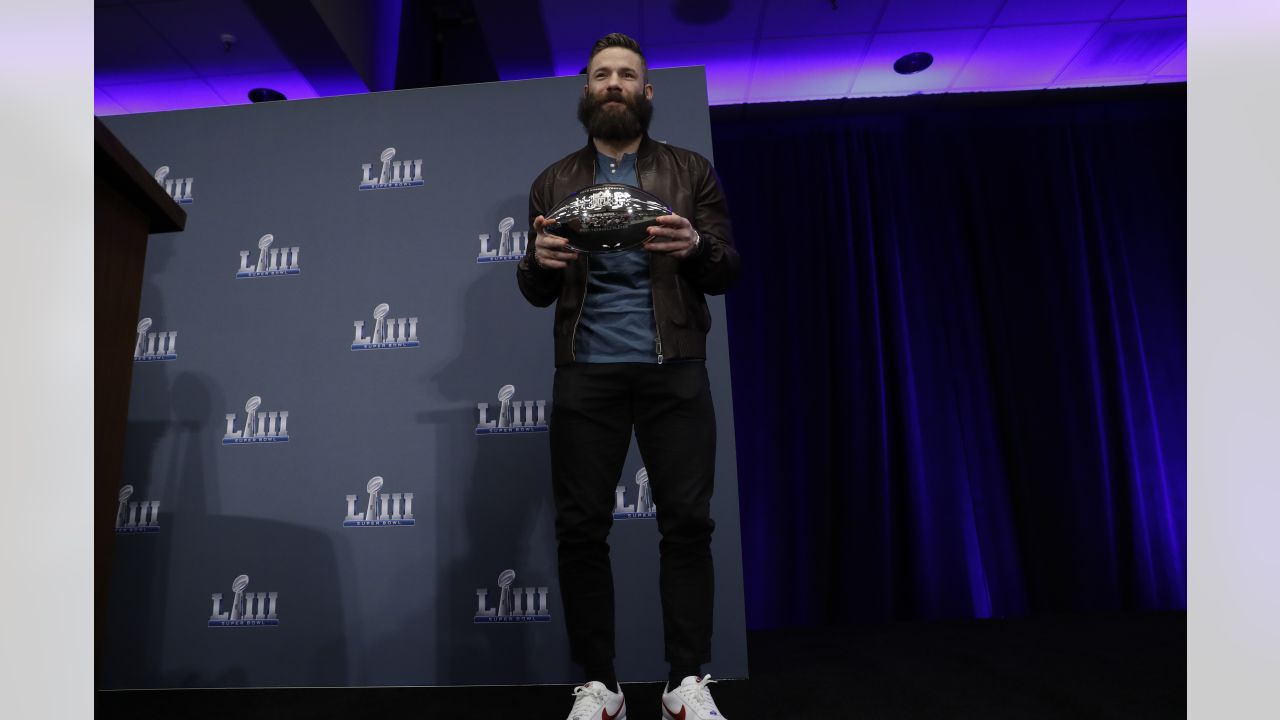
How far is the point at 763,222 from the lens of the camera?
374 centimetres

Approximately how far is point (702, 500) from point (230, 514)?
1.62m

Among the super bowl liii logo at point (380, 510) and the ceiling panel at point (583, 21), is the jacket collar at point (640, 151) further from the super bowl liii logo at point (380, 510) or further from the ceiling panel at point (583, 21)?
the ceiling panel at point (583, 21)

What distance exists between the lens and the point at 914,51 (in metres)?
3.52

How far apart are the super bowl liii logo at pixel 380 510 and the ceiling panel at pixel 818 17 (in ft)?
8.18

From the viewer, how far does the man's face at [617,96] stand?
166cm

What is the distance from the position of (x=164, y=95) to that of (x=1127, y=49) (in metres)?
4.58

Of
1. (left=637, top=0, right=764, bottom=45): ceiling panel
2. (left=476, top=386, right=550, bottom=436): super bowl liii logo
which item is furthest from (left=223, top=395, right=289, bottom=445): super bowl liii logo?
(left=637, top=0, right=764, bottom=45): ceiling panel

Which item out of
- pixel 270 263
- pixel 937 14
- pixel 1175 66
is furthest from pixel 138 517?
pixel 1175 66

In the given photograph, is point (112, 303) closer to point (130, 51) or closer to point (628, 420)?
point (628, 420)

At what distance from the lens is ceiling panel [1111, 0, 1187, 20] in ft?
10.6

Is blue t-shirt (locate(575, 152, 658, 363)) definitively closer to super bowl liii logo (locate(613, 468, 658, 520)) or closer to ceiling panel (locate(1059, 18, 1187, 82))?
super bowl liii logo (locate(613, 468, 658, 520))

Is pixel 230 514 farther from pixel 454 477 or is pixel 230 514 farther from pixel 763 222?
pixel 763 222

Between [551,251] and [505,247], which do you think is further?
[505,247]

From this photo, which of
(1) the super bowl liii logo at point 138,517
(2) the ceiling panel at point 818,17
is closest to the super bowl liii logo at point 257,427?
(1) the super bowl liii logo at point 138,517
